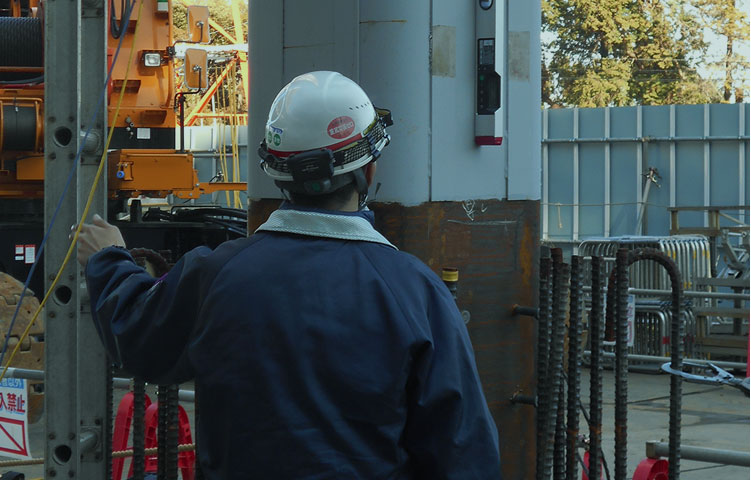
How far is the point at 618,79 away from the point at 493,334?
116ft

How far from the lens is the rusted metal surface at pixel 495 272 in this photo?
4.68m

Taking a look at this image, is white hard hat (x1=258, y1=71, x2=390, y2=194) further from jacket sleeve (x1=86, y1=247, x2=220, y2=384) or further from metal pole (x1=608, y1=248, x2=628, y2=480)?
metal pole (x1=608, y1=248, x2=628, y2=480)

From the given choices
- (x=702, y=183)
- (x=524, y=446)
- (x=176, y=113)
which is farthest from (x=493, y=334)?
(x=702, y=183)

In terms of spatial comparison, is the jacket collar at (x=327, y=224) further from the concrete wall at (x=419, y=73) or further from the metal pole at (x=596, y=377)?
the metal pole at (x=596, y=377)

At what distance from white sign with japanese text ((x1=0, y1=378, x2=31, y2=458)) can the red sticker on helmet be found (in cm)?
347

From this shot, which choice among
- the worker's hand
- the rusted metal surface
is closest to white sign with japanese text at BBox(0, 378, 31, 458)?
the rusted metal surface

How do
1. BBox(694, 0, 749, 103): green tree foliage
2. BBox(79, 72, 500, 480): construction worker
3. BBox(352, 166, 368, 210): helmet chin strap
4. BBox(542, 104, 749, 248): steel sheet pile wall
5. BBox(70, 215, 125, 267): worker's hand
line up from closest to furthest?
BBox(79, 72, 500, 480): construction worker
BBox(352, 166, 368, 210): helmet chin strap
BBox(70, 215, 125, 267): worker's hand
BBox(542, 104, 749, 248): steel sheet pile wall
BBox(694, 0, 749, 103): green tree foliage

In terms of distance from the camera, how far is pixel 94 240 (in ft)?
12.0

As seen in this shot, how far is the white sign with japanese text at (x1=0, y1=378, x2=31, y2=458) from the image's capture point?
5.74m

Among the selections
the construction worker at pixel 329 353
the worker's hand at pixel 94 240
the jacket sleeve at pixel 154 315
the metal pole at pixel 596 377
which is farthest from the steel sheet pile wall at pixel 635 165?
the construction worker at pixel 329 353

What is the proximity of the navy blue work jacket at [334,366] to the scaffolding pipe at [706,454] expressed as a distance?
2804mm

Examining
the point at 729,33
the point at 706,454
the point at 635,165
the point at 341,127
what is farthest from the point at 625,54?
the point at 341,127

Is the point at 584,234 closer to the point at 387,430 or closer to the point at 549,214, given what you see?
the point at 549,214

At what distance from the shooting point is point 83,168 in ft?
13.7
